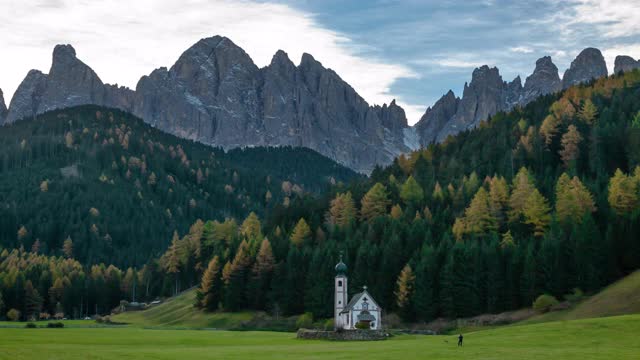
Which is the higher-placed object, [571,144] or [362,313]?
[571,144]

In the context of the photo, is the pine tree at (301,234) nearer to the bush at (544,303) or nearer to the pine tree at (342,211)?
the pine tree at (342,211)

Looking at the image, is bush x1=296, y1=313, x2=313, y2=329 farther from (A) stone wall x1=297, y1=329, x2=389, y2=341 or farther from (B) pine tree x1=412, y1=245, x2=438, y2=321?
(A) stone wall x1=297, y1=329, x2=389, y2=341

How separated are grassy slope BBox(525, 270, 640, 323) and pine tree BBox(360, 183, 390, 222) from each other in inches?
2455

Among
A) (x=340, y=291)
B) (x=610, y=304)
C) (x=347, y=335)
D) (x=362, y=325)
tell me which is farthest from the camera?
(x=340, y=291)

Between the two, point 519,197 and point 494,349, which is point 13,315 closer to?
point 519,197

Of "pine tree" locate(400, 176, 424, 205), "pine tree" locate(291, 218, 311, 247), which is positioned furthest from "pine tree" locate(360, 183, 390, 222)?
"pine tree" locate(291, 218, 311, 247)

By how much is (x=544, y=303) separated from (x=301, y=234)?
60.9 metres

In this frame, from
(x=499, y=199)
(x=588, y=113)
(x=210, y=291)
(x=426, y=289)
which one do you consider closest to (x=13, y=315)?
(x=210, y=291)

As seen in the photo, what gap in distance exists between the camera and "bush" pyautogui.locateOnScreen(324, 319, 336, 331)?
422 feet

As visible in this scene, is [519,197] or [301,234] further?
[301,234]

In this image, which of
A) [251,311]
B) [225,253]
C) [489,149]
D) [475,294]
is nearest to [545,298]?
[475,294]

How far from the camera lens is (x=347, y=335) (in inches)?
4060

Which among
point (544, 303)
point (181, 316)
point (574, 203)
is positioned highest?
point (574, 203)

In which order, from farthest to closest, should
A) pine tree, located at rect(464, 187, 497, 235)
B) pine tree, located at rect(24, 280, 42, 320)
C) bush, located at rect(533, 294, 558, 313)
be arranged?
pine tree, located at rect(24, 280, 42, 320) < pine tree, located at rect(464, 187, 497, 235) < bush, located at rect(533, 294, 558, 313)
